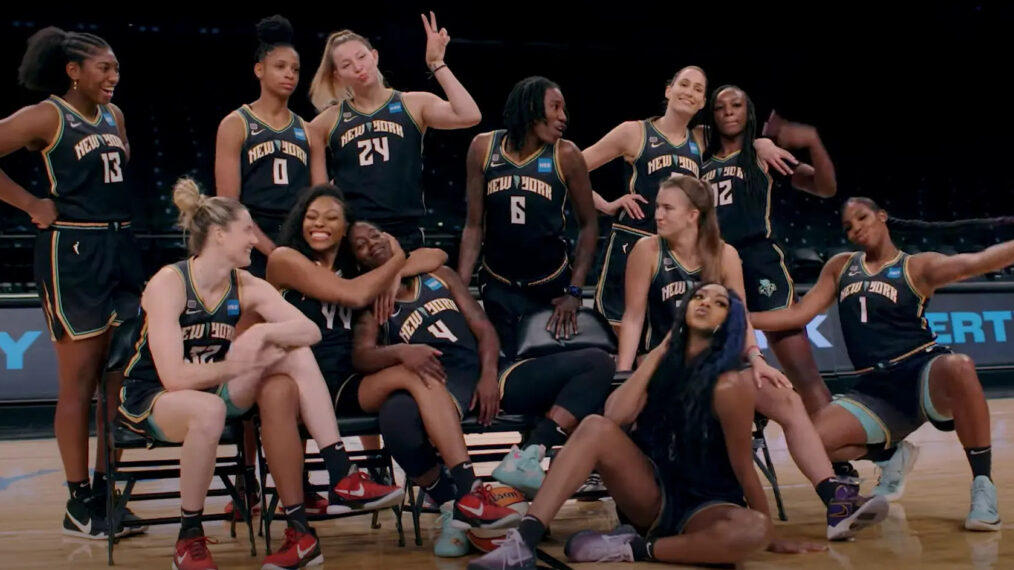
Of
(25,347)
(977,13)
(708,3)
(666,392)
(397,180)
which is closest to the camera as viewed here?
(666,392)

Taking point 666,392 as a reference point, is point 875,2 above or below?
above

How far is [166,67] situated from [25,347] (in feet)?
11.9

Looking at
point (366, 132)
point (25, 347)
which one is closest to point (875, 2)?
point (366, 132)

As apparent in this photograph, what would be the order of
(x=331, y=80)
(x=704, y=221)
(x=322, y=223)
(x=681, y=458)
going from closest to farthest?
(x=681, y=458) → (x=322, y=223) → (x=704, y=221) → (x=331, y=80)

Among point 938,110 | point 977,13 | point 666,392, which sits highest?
point 977,13

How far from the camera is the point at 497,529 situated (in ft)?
11.6

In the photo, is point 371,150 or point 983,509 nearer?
point 983,509

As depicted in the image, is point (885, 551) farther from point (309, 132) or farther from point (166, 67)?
point (166, 67)

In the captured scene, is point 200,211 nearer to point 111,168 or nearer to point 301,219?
point 301,219

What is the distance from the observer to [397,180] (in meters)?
4.51

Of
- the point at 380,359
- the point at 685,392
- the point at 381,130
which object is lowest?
the point at 685,392

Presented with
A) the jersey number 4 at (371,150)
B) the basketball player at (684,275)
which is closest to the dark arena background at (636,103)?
the basketball player at (684,275)

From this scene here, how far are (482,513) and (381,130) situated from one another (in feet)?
5.94

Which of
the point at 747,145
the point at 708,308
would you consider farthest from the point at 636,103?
the point at 708,308
